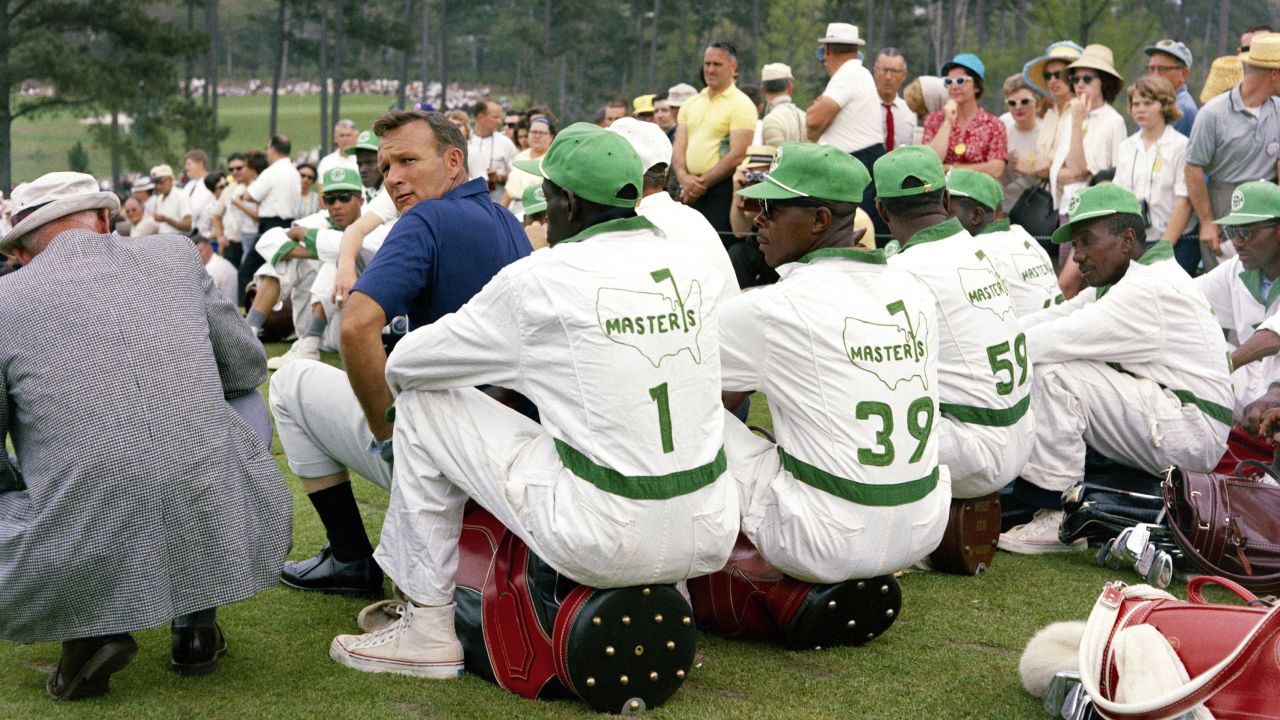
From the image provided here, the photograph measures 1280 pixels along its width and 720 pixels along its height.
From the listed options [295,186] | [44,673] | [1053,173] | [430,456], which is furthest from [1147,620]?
[295,186]

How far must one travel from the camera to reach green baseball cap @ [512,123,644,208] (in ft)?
12.8

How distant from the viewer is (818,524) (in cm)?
412

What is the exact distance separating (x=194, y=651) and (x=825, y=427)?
204 cm

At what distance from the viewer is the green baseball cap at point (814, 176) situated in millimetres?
4359

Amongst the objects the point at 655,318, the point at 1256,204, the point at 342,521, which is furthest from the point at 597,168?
the point at 1256,204

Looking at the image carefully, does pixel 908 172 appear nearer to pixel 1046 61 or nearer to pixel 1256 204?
pixel 1256 204

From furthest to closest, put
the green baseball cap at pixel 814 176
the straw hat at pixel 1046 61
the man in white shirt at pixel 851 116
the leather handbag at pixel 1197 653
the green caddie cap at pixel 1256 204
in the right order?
the straw hat at pixel 1046 61, the man in white shirt at pixel 851 116, the green caddie cap at pixel 1256 204, the green baseball cap at pixel 814 176, the leather handbag at pixel 1197 653

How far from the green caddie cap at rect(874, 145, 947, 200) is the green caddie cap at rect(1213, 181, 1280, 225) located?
1.61 metres

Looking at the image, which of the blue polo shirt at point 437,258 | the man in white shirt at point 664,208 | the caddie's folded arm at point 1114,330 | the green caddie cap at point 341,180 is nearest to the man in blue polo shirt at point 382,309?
the blue polo shirt at point 437,258

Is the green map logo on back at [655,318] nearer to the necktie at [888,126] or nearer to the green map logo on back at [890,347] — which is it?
the green map logo on back at [890,347]

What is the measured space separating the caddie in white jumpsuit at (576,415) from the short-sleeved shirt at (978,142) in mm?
6308

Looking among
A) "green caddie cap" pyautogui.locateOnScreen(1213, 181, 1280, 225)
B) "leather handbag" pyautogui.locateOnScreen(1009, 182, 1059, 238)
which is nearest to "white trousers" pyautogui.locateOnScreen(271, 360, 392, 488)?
"green caddie cap" pyautogui.locateOnScreen(1213, 181, 1280, 225)

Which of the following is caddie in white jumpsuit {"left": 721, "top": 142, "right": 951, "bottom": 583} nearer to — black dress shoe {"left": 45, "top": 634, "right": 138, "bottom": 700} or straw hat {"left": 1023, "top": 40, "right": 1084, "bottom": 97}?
black dress shoe {"left": 45, "top": 634, "right": 138, "bottom": 700}

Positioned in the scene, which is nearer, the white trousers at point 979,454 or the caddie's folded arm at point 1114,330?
the white trousers at point 979,454
